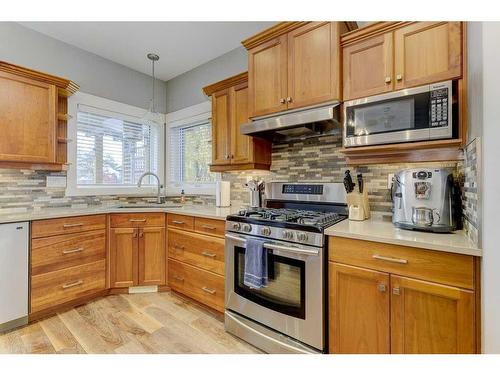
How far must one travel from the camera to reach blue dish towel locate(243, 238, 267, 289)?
66.2 inches

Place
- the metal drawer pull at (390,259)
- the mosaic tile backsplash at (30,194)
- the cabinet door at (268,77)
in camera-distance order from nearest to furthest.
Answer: the metal drawer pull at (390,259)
the cabinet door at (268,77)
the mosaic tile backsplash at (30,194)

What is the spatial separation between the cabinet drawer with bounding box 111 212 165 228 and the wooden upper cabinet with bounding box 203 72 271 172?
0.78 m

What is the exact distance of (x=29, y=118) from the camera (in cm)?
220

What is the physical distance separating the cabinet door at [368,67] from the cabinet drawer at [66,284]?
2.66 metres

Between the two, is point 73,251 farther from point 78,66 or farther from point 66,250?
point 78,66

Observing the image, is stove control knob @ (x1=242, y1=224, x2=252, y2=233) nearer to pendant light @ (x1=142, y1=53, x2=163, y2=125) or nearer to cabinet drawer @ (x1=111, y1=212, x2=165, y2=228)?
cabinet drawer @ (x1=111, y1=212, x2=165, y2=228)

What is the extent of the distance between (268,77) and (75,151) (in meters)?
2.24

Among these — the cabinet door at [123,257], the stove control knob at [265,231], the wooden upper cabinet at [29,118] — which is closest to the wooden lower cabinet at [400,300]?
the stove control knob at [265,231]

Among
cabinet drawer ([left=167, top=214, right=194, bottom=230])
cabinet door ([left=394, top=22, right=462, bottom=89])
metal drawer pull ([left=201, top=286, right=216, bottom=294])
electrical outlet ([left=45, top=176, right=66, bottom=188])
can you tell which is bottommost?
metal drawer pull ([left=201, top=286, right=216, bottom=294])

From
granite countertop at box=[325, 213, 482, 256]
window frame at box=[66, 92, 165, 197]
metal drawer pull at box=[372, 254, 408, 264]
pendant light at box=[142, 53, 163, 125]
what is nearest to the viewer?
granite countertop at box=[325, 213, 482, 256]

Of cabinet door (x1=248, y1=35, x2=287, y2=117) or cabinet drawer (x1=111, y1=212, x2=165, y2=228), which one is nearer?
cabinet door (x1=248, y1=35, x2=287, y2=117)

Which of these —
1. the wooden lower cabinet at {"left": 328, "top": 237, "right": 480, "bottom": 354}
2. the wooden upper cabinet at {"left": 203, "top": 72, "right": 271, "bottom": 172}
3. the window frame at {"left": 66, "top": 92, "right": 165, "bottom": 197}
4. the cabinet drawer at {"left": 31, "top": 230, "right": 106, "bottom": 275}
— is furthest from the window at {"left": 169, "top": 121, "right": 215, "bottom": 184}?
the wooden lower cabinet at {"left": 328, "top": 237, "right": 480, "bottom": 354}

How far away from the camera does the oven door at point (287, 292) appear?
150cm

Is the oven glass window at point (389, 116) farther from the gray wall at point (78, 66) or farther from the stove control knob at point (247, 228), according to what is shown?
the gray wall at point (78, 66)
